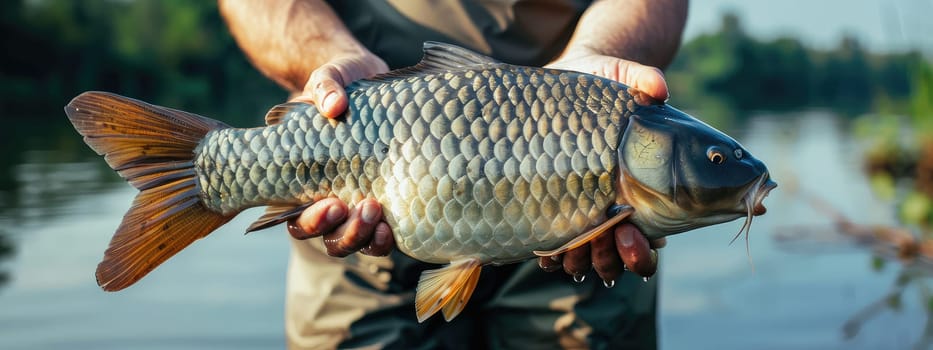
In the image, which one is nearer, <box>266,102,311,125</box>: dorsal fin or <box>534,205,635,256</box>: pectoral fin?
<box>534,205,635,256</box>: pectoral fin

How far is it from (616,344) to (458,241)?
3.55 ft

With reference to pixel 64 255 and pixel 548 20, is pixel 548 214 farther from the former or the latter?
pixel 64 255

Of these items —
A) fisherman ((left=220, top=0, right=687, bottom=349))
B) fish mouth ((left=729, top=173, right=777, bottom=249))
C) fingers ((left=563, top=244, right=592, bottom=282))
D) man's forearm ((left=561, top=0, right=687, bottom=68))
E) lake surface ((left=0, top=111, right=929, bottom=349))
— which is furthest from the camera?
lake surface ((left=0, top=111, right=929, bottom=349))

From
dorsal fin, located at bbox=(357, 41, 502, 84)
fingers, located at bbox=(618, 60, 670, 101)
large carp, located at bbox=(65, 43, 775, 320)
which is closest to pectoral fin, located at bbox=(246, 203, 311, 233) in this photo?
large carp, located at bbox=(65, 43, 775, 320)

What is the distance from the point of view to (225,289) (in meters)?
8.66

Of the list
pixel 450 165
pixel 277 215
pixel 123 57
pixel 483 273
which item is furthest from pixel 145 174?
pixel 123 57

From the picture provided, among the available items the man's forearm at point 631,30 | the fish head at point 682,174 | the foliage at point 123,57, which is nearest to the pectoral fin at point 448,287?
the fish head at point 682,174

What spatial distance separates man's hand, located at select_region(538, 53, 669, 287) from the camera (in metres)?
2.25

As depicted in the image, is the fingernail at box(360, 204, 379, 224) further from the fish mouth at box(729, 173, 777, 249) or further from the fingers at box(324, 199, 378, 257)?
the fish mouth at box(729, 173, 777, 249)

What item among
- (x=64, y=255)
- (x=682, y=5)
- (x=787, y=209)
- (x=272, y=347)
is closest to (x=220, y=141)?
(x=682, y=5)

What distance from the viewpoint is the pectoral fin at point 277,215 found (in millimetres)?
2244

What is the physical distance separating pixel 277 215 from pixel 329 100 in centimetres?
31

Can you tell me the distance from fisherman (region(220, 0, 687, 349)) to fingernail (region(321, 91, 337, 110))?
64cm

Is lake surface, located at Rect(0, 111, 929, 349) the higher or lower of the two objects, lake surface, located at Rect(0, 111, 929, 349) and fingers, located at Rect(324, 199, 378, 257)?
the lower
